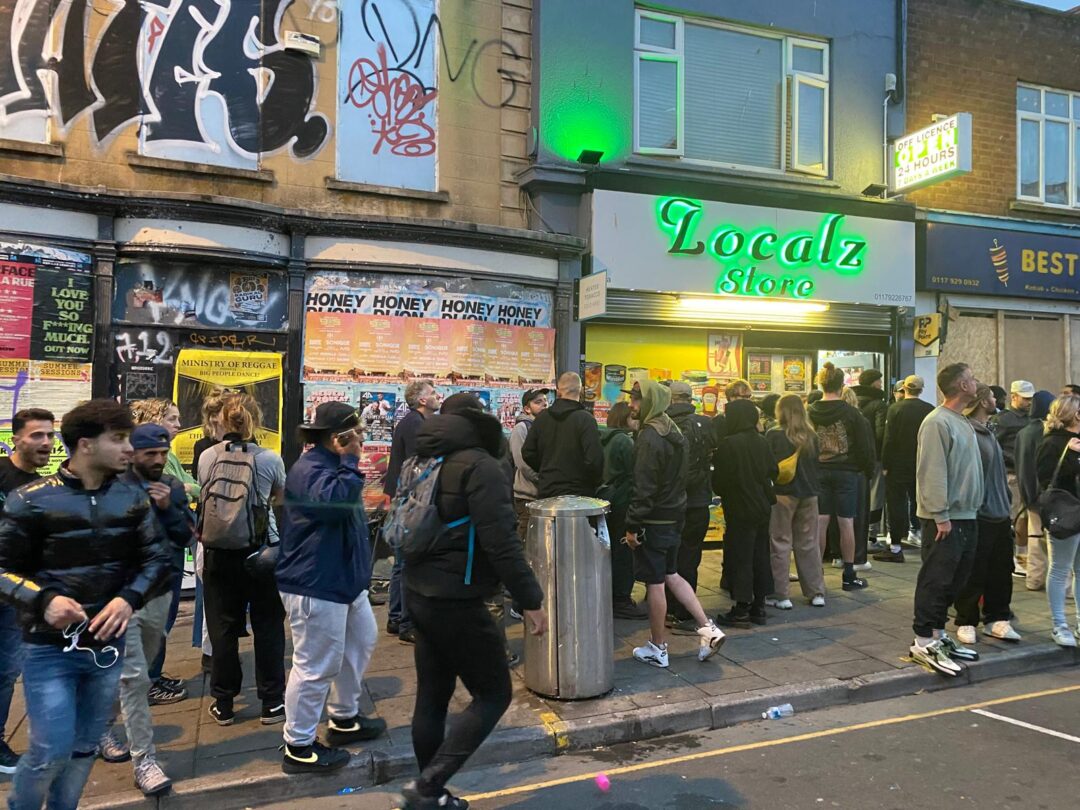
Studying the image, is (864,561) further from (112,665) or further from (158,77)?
(158,77)

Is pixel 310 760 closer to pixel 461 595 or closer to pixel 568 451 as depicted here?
pixel 461 595

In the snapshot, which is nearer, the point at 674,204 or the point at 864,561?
the point at 864,561

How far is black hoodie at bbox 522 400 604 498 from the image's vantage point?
6066 mm

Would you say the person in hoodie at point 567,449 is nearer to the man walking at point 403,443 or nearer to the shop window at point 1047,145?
the man walking at point 403,443

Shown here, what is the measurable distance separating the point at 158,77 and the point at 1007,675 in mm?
9235

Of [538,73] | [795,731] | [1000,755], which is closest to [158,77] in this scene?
[538,73]

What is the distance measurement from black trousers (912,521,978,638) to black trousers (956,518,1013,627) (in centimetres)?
53

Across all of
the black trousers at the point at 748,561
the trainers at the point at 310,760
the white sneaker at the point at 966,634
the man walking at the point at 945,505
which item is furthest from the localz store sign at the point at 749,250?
the trainers at the point at 310,760

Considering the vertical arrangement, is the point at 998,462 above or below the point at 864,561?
above

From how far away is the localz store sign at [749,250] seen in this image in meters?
9.59

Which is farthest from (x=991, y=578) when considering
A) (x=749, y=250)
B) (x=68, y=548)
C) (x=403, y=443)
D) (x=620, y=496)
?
(x=68, y=548)

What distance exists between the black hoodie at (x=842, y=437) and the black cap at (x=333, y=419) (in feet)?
17.9

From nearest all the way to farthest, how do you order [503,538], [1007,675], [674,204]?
[503,538], [1007,675], [674,204]

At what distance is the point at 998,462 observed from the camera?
20.3ft
